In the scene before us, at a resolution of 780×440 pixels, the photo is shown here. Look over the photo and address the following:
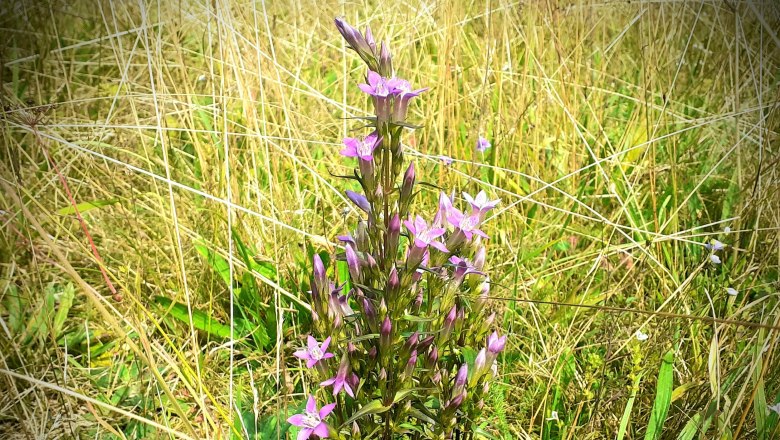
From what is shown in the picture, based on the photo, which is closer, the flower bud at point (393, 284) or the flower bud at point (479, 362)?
the flower bud at point (393, 284)

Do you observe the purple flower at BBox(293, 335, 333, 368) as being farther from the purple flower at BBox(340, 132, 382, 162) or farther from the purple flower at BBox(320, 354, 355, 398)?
the purple flower at BBox(340, 132, 382, 162)

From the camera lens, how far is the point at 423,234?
151 centimetres

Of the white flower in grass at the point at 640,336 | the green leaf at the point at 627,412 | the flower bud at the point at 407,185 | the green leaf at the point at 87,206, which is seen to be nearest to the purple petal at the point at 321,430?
the flower bud at the point at 407,185

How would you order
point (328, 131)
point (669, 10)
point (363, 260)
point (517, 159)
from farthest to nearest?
point (669, 10)
point (328, 131)
point (517, 159)
point (363, 260)

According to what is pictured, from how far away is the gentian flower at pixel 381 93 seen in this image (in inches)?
52.7

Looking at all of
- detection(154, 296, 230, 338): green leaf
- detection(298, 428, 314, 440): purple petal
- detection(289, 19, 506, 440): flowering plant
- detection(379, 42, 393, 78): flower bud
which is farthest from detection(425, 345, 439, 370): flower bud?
detection(154, 296, 230, 338): green leaf

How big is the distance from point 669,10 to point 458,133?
79.5 inches

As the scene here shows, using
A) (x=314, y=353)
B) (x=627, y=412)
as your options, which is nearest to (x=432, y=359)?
(x=314, y=353)

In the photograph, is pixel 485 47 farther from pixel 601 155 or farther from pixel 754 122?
pixel 754 122

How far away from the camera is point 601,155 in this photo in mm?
3287

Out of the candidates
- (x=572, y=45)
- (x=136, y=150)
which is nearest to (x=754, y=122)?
(x=572, y=45)

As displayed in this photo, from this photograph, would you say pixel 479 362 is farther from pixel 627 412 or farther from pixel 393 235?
pixel 627 412

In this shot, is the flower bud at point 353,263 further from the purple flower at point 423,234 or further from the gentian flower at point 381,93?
the gentian flower at point 381,93

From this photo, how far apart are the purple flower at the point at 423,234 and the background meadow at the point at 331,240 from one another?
0.43 meters
